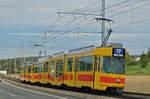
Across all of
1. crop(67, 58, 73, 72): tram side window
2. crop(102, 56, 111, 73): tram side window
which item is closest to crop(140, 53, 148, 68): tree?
crop(67, 58, 73, 72): tram side window

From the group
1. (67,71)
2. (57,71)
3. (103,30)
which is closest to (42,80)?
(57,71)

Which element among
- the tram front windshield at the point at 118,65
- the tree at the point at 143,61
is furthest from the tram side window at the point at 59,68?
the tree at the point at 143,61

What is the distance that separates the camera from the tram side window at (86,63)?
2433cm

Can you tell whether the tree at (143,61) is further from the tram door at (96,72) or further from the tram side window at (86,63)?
the tram door at (96,72)

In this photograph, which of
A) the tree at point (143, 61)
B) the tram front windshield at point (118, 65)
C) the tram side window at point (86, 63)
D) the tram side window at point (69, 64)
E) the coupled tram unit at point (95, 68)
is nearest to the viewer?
the coupled tram unit at point (95, 68)

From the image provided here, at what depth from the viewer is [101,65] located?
2320 centimetres

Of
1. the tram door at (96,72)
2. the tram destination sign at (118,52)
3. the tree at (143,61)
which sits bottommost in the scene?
the tram door at (96,72)

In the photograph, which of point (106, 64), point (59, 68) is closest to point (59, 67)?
point (59, 68)

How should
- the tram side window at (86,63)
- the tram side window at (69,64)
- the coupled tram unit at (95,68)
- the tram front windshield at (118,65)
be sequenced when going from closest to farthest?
the coupled tram unit at (95,68)
the tram front windshield at (118,65)
the tram side window at (86,63)
the tram side window at (69,64)

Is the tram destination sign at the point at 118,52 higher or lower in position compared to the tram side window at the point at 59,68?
higher

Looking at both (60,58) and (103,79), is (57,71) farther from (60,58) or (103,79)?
(103,79)

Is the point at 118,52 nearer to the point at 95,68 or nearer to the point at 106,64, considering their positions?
the point at 106,64

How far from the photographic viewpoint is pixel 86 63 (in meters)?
25.0

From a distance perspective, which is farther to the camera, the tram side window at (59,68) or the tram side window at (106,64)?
the tram side window at (59,68)
